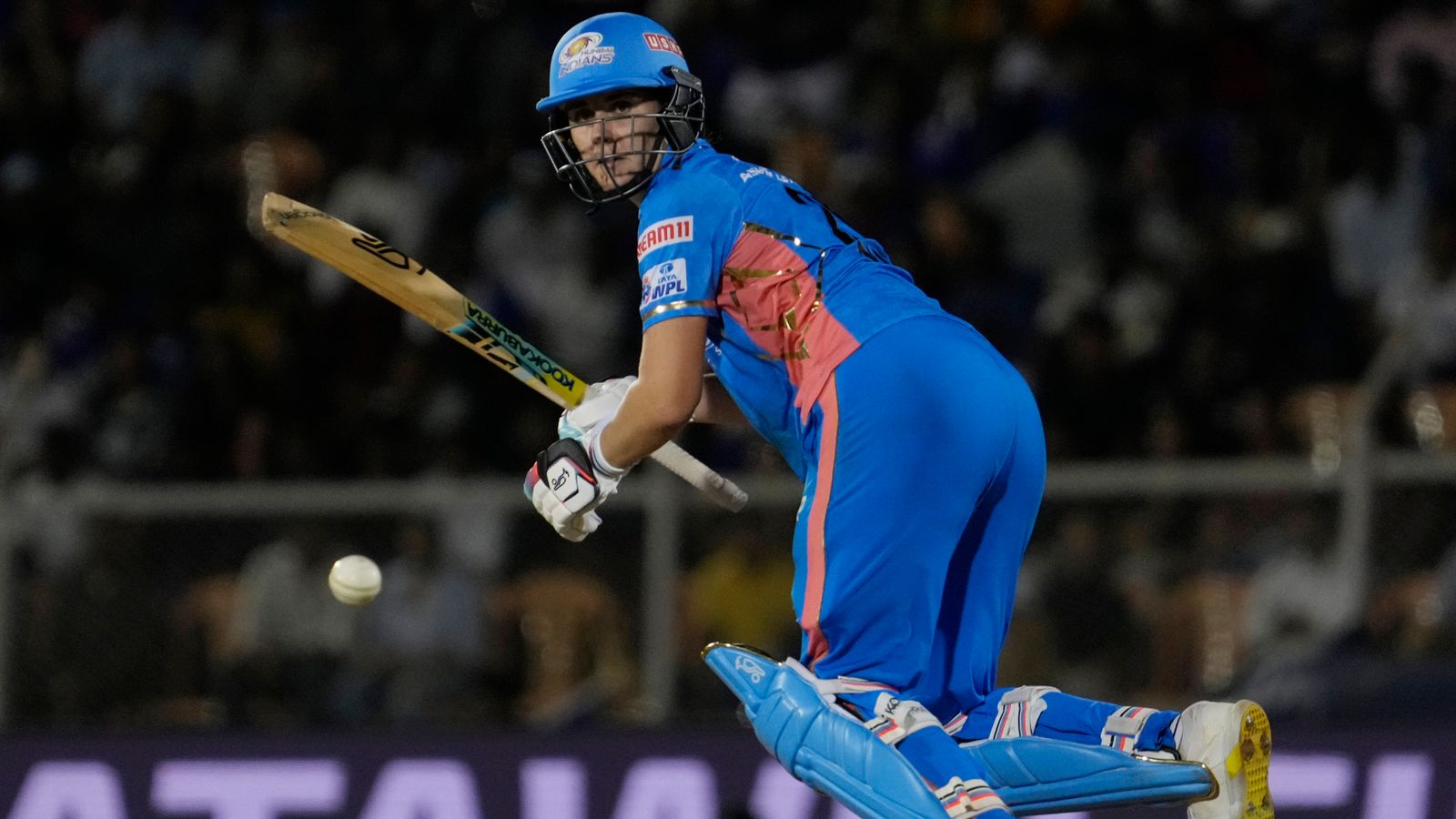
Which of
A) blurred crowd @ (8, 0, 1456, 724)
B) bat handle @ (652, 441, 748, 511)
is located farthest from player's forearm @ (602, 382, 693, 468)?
blurred crowd @ (8, 0, 1456, 724)

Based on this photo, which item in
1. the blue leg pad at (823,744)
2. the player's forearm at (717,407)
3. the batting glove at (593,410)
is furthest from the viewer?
the player's forearm at (717,407)

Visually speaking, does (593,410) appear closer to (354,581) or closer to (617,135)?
(617,135)

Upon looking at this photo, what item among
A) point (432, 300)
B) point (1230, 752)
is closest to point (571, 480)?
point (432, 300)

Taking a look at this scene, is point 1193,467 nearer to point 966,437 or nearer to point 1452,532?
point 1452,532

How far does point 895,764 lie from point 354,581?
6.98 feet

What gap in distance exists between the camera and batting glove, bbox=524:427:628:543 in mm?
5637

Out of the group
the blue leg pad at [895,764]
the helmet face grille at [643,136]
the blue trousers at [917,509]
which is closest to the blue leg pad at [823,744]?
the blue leg pad at [895,764]

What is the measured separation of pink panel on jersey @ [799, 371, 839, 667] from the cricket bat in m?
0.92

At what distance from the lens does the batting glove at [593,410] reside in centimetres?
592

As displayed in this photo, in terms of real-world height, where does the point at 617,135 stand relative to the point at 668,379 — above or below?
above

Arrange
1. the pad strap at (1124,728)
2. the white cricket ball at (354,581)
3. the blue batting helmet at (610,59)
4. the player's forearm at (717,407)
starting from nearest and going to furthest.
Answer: the pad strap at (1124,728)
the blue batting helmet at (610,59)
the player's forearm at (717,407)
the white cricket ball at (354,581)

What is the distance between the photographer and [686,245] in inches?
213

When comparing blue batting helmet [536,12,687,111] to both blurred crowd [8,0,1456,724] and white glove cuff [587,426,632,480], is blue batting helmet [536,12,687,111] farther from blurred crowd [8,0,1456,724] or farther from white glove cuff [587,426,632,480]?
blurred crowd [8,0,1456,724]

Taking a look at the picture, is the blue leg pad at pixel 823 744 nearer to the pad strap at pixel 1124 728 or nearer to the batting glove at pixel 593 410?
Answer: the pad strap at pixel 1124 728
